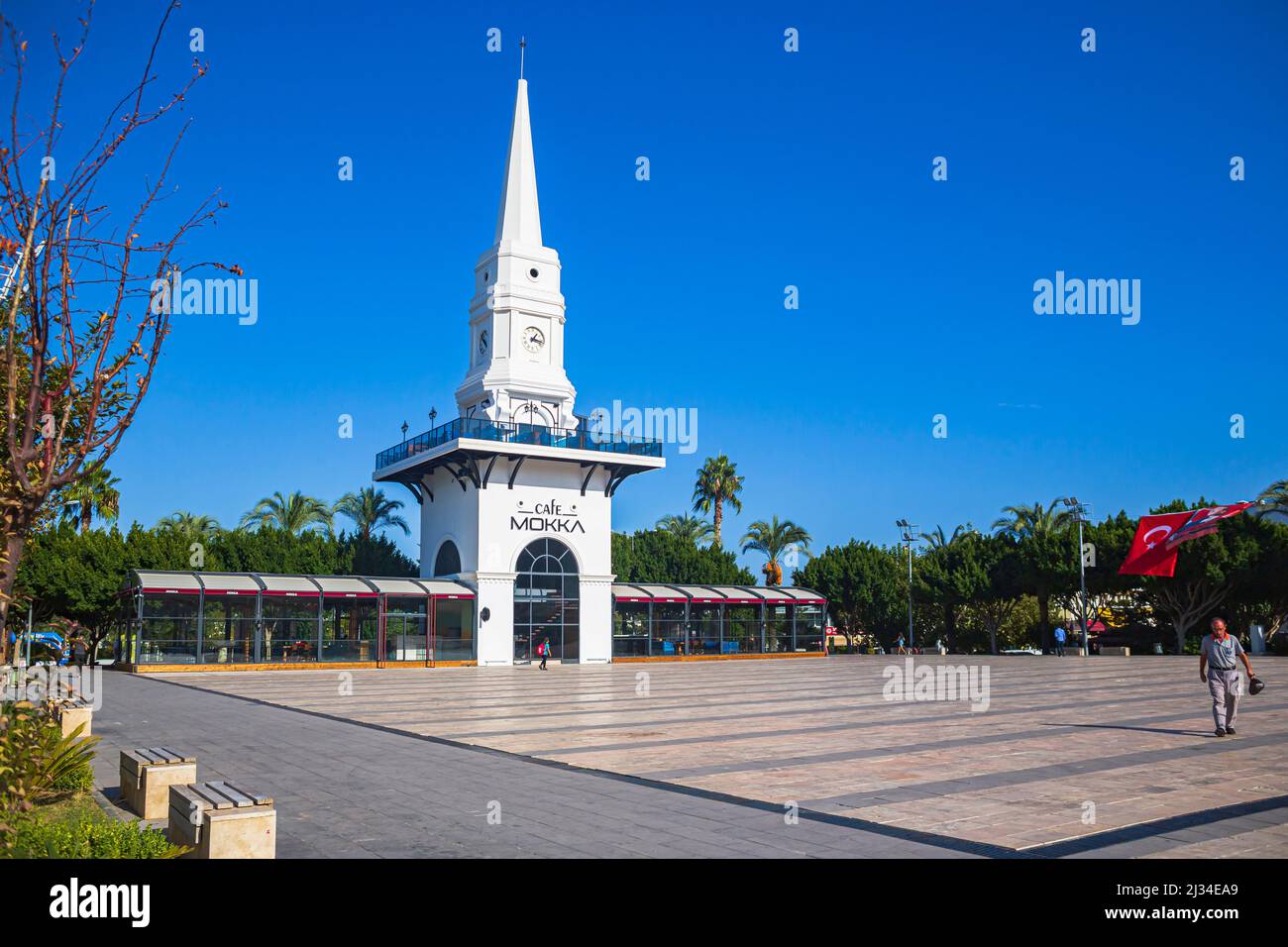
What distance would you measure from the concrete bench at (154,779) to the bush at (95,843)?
1.85m

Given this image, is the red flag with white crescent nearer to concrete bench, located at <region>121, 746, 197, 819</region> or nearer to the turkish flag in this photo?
the turkish flag

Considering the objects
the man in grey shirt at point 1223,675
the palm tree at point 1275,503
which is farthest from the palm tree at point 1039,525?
the man in grey shirt at point 1223,675

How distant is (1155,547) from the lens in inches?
1727

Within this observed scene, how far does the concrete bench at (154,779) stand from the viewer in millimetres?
8625

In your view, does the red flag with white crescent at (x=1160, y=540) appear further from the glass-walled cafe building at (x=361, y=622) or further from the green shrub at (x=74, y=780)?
the green shrub at (x=74, y=780)

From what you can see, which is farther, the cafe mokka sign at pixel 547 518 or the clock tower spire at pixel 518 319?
the clock tower spire at pixel 518 319

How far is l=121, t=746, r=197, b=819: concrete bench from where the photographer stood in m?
8.62

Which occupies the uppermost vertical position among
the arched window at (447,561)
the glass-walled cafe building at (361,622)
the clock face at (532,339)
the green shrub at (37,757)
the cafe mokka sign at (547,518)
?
the clock face at (532,339)

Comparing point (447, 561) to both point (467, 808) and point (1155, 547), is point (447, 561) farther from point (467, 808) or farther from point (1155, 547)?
point (467, 808)

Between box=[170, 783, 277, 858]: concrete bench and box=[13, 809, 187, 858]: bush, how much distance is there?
0.18 meters

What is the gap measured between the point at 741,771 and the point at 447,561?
37008mm

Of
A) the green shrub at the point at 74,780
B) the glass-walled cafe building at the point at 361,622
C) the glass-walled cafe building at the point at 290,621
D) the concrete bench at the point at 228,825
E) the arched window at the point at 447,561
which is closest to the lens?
the concrete bench at the point at 228,825
